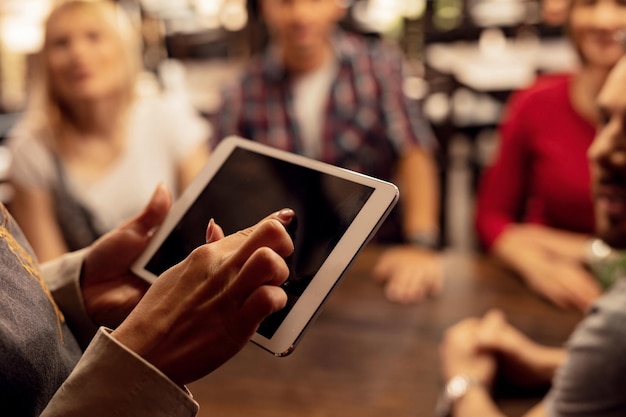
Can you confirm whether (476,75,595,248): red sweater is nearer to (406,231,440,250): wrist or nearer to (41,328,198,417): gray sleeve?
(406,231,440,250): wrist

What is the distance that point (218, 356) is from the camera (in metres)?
0.52

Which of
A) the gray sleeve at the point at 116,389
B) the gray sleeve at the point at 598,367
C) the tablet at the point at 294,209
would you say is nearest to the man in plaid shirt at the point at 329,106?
the gray sleeve at the point at 598,367

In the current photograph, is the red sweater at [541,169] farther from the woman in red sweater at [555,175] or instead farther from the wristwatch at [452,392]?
the wristwatch at [452,392]

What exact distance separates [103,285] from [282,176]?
270 millimetres

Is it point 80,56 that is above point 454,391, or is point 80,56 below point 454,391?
above

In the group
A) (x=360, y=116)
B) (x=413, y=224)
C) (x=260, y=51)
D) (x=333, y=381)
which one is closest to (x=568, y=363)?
(x=333, y=381)

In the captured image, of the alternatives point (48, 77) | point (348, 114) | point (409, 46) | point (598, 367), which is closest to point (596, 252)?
point (598, 367)

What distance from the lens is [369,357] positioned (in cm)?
115

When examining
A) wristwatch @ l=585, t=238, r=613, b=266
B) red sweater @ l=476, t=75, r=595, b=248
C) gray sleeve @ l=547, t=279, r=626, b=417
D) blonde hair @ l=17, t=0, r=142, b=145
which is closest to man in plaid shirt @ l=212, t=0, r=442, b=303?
red sweater @ l=476, t=75, r=595, b=248

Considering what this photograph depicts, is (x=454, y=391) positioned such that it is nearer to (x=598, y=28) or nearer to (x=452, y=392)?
(x=452, y=392)

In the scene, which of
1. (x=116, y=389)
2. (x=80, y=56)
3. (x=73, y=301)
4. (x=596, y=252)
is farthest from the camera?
(x=80, y=56)

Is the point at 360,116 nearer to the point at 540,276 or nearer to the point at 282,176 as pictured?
the point at 540,276

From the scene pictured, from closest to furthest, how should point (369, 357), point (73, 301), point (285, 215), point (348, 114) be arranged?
point (285, 215) < point (73, 301) < point (369, 357) < point (348, 114)

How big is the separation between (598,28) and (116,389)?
148cm
